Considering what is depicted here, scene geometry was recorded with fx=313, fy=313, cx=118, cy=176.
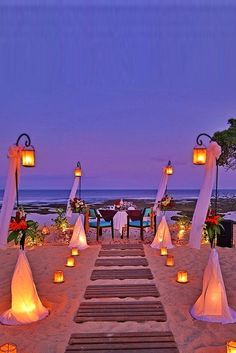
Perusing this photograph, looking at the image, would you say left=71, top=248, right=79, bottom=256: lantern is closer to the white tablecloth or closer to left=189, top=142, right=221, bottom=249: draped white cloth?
the white tablecloth

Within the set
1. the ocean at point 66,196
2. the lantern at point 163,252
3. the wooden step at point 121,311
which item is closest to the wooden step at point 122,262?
the lantern at point 163,252

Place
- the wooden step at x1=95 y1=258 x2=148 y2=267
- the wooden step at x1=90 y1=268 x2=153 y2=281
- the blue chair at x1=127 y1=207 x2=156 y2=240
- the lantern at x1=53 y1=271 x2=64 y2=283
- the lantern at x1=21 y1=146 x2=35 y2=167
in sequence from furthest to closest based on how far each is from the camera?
the blue chair at x1=127 y1=207 x2=156 y2=240
the wooden step at x1=95 y1=258 x2=148 y2=267
the wooden step at x1=90 y1=268 x2=153 y2=281
the lantern at x1=53 y1=271 x2=64 y2=283
the lantern at x1=21 y1=146 x2=35 y2=167

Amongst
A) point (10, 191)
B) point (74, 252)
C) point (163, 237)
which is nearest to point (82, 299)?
point (10, 191)

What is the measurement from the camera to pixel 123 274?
626 centimetres

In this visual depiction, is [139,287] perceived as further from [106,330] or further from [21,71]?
[21,71]

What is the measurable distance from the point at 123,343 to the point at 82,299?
151 cm

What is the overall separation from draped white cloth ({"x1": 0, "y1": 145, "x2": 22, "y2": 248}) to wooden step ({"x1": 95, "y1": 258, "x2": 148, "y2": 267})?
2.64 metres

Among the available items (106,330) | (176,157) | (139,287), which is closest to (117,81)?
(176,157)

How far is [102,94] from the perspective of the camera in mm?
20656

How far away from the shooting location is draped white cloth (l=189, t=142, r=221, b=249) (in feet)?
15.6

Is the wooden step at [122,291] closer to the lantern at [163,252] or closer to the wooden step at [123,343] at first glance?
the wooden step at [123,343]

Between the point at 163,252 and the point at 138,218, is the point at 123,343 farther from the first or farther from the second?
the point at 138,218

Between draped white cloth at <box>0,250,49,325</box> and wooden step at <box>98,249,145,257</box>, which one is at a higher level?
draped white cloth at <box>0,250,49,325</box>

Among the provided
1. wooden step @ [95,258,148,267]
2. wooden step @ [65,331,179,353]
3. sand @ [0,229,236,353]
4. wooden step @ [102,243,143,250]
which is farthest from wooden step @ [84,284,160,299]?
wooden step @ [102,243,143,250]
